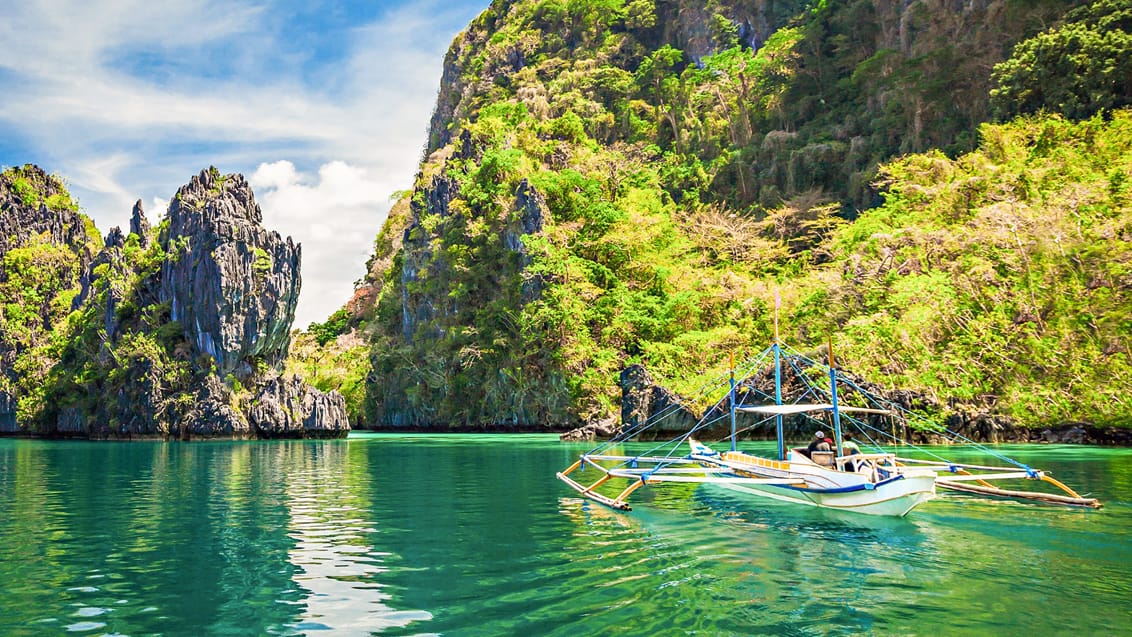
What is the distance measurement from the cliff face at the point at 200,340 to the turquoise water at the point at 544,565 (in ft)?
122

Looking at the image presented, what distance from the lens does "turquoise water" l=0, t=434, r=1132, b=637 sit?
8031 millimetres

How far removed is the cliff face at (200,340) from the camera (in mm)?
55469

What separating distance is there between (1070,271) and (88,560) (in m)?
36.6

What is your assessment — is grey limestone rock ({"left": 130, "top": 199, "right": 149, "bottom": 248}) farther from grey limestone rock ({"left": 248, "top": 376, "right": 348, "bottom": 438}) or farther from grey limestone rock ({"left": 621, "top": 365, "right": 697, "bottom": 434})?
grey limestone rock ({"left": 621, "top": 365, "right": 697, "bottom": 434})

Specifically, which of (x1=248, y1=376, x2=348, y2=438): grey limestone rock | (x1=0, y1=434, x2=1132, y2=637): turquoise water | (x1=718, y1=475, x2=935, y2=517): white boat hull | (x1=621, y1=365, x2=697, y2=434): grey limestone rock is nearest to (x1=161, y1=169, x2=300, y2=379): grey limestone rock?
(x1=248, y1=376, x2=348, y2=438): grey limestone rock

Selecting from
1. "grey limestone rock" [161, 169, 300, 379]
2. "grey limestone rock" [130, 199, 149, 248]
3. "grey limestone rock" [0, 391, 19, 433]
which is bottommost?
"grey limestone rock" [0, 391, 19, 433]

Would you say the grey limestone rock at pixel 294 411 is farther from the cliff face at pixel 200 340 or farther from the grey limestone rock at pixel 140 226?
the grey limestone rock at pixel 140 226

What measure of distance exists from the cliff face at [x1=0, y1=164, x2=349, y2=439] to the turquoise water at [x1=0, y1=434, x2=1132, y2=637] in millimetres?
37189

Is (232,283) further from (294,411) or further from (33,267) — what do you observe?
(33,267)

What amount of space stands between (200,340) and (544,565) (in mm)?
52766

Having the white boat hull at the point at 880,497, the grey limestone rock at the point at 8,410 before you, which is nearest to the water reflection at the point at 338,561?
the white boat hull at the point at 880,497

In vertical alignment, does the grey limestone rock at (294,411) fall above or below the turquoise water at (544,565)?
above

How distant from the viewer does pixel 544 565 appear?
34.6ft

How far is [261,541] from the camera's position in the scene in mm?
12578
